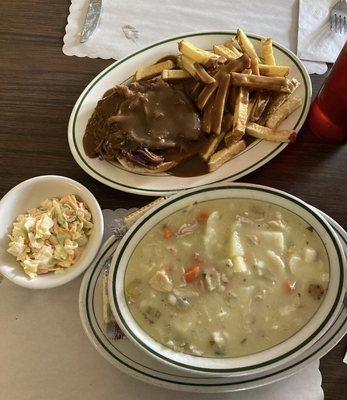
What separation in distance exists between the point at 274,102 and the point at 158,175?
51 cm

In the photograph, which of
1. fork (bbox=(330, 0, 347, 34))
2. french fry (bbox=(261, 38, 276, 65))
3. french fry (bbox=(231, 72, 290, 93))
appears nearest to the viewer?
french fry (bbox=(231, 72, 290, 93))

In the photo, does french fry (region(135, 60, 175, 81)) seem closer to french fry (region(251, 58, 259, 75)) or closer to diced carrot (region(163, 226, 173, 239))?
french fry (region(251, 58, 259, 75))

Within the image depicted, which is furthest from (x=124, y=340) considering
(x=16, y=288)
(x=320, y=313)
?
(x=320, y=313)

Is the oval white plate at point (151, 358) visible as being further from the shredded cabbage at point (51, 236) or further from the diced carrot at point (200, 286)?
the diced carrot at point (200, 286)

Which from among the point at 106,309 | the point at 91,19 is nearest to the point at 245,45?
the point at 91,19

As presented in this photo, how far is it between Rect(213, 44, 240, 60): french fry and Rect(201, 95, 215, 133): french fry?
207mm

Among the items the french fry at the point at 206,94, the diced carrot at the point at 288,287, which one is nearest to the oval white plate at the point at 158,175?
the french fry at the point at 206,94

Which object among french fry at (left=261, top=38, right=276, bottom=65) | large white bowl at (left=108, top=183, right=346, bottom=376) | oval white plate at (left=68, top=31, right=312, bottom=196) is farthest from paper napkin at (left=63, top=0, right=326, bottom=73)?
large white bowl at (left=108, top=183, right=346, bottom=376)

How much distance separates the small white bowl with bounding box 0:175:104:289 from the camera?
152 cm

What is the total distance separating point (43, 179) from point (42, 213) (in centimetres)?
12

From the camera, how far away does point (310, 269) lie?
1.40 meters

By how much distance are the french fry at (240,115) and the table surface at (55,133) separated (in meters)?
0.16

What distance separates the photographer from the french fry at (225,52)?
1.87 m

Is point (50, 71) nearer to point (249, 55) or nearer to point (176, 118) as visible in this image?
point (176, 118)
